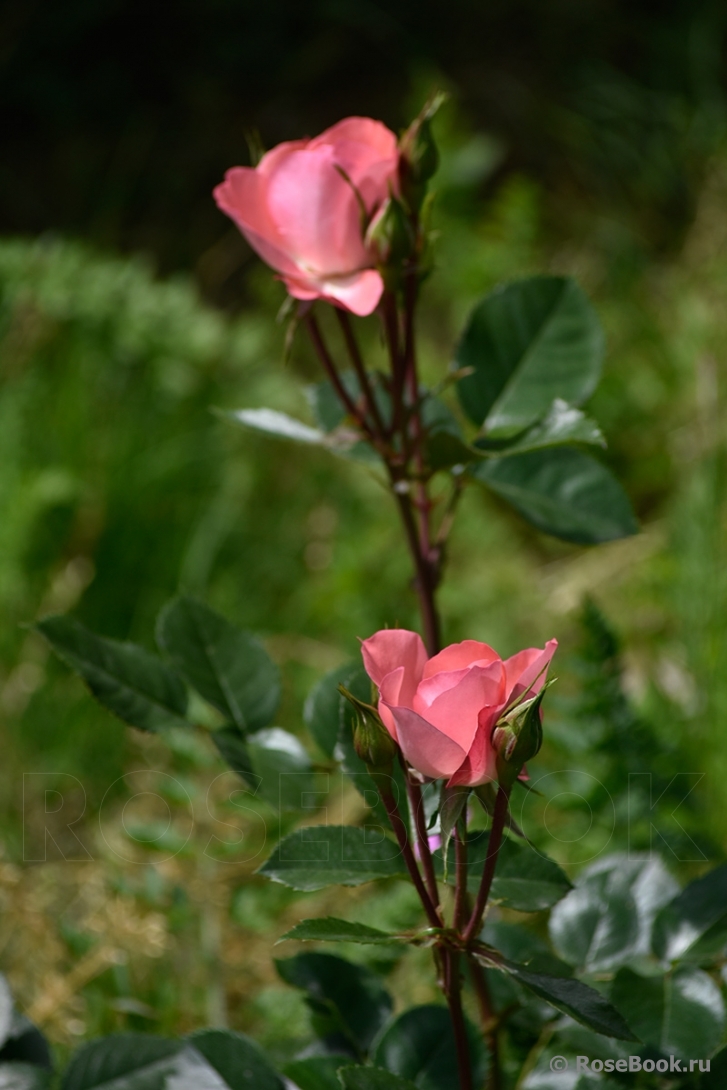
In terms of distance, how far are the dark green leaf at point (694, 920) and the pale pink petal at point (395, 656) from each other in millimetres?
249

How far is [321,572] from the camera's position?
1536mm

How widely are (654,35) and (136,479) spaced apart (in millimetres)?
1862

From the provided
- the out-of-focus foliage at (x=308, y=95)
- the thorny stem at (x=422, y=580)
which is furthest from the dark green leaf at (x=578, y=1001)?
the out-of-focus foliage at (x=308, y=95)

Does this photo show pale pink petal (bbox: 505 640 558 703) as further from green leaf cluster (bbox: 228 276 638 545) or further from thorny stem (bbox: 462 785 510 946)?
green leaf cluster (bbox: 228 276 638 545)

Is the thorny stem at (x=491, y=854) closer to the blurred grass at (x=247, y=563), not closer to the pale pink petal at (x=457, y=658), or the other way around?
the pale pink petal at (x=457, y=658)

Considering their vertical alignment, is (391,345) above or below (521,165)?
above

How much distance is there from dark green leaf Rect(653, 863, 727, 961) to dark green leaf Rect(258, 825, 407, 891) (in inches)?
6.8

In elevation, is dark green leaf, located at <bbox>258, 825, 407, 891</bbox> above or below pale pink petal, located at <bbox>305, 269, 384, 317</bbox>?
below

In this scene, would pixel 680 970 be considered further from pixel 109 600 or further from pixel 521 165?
pixel 521 165

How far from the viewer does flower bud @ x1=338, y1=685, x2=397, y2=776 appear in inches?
16.2

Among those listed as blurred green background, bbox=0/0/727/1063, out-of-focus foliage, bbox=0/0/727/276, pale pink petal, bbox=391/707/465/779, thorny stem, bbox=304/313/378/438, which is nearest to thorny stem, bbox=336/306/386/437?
thorny stem, bbox=304/313/378/438

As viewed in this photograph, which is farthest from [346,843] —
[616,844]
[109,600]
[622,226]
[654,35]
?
[654,35]

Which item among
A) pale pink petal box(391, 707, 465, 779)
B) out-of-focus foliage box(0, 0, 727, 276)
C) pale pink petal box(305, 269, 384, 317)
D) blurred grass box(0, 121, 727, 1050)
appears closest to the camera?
pale pink petal box(391, 707, 465, 779)

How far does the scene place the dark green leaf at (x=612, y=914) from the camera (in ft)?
1.92
